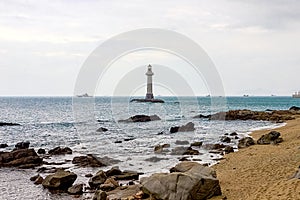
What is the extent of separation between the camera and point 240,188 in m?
16.3

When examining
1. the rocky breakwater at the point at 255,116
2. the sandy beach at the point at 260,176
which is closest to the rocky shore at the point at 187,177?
the sandy beach at the point at 260,176

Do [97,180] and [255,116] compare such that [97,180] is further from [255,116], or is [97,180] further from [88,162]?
[255,116]

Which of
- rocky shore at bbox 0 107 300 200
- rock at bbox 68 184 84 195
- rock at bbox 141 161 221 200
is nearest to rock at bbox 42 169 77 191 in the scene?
rocky shore at bbox 0 107 300 200

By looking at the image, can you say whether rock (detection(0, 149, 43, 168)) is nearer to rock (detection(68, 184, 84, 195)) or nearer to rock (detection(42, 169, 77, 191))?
rock (detection(42, 169, 77, 191))

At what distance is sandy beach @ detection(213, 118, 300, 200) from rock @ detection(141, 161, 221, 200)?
22.4 inches

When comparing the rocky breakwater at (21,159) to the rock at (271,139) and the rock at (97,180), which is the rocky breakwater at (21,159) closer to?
the rock at (97,180)

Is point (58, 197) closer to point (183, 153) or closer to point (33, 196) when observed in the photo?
point (33, 196)

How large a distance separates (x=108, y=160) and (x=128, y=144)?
36.8 feet

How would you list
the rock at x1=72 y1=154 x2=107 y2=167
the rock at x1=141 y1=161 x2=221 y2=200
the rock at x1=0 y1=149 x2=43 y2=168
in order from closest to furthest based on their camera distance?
the rock at x1=141 y1=161 x2=221 y2=200
the rock at x1=72 y1=154 x2=107 y2=167
the rock at x1=0 y1=149 x2=43 y2=168

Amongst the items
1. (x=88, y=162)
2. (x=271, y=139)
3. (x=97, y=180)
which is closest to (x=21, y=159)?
(x=88, y=162)

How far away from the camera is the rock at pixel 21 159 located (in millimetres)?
28078

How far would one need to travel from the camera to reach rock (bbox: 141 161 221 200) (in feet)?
47.4

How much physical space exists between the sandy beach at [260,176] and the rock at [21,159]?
1370 centimetres

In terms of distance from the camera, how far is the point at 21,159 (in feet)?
94.4
